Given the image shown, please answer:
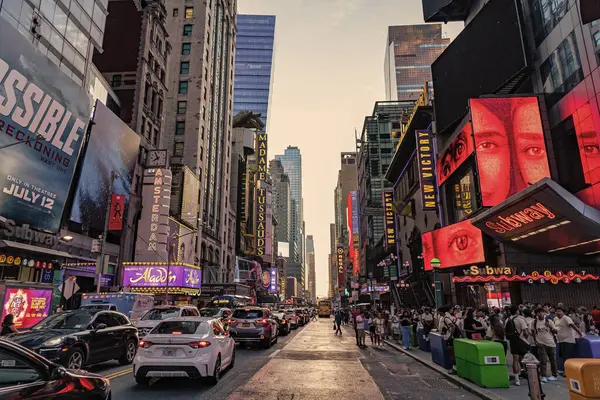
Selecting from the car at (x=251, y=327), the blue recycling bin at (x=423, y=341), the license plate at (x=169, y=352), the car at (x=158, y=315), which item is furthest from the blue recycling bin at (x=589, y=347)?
the car at (x=158, y=315)

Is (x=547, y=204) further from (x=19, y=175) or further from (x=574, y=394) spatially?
(x=19, y=175)

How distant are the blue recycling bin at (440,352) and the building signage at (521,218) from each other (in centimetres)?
1068

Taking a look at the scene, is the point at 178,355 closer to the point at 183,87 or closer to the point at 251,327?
the point at 251,327

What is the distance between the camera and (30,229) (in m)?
27.1

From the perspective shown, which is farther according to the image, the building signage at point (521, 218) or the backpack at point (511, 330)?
the building signage at point (521, 218)

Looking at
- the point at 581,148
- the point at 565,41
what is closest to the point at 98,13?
the point at 565,41

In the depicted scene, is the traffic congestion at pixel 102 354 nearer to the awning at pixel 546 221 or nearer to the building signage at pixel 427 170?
the awning at pixel 546 221

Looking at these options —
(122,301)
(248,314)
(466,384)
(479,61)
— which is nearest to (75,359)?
(248,314)

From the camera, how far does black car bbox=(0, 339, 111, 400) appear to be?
13.6 ft

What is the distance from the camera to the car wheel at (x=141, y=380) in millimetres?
9273

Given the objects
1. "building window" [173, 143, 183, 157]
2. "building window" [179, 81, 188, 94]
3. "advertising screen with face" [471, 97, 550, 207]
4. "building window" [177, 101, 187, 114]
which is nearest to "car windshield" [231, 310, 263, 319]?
"advertising screen with face" [471, 97, 550, 207]

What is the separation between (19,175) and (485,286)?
32116mm

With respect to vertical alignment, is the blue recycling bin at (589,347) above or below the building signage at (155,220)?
below

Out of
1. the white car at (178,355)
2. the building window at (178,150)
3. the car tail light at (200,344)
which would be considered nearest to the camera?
the white car at (178,355)
